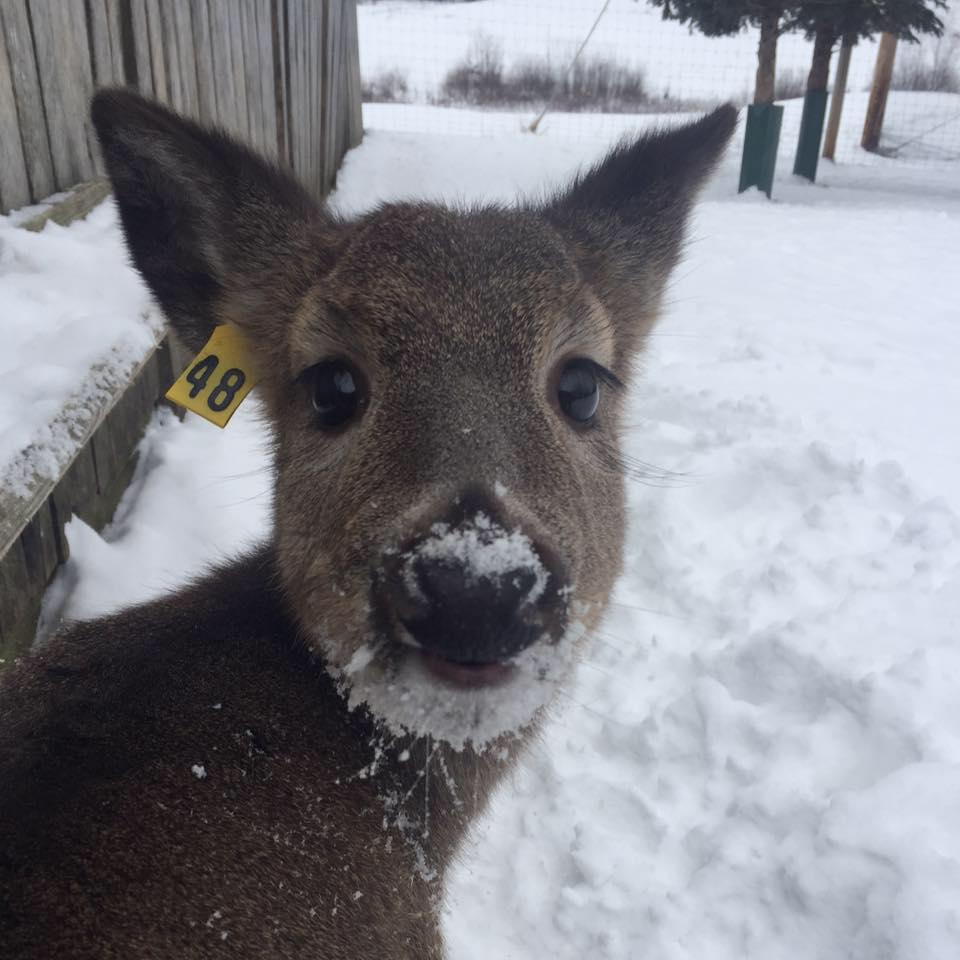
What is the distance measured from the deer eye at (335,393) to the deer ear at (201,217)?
0.51m

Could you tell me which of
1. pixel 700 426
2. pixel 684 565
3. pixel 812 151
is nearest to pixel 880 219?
pixel 812 151

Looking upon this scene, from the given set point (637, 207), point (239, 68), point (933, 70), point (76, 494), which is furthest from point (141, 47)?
point (933, 70)

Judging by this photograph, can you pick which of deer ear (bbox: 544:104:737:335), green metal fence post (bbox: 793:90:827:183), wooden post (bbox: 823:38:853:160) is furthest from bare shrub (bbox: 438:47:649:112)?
deer ear (bbox: 544:104:737:335)

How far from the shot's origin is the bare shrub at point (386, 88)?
29.3m

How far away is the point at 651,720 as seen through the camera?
3.82 m

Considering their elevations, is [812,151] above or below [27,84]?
below

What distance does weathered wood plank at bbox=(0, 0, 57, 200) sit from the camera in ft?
12.9

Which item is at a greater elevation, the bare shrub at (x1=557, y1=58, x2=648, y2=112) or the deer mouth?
the deer mouth

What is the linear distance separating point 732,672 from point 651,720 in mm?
473

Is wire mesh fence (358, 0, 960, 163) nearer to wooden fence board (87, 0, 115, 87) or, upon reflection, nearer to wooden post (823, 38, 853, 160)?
wooden post (823, 38, 853, 160)

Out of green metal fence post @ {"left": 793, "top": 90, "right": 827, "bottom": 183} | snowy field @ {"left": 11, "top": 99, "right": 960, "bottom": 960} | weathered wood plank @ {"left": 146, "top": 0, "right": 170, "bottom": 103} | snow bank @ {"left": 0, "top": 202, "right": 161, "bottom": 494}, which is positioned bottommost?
snowy field @ {"left": 11, "top": 99, "right": 960, "bottom": 960}

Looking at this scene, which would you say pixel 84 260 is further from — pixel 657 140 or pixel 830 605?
pixel 830 605

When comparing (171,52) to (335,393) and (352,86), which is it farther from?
(352,86)

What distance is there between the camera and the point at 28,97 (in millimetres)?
4164
